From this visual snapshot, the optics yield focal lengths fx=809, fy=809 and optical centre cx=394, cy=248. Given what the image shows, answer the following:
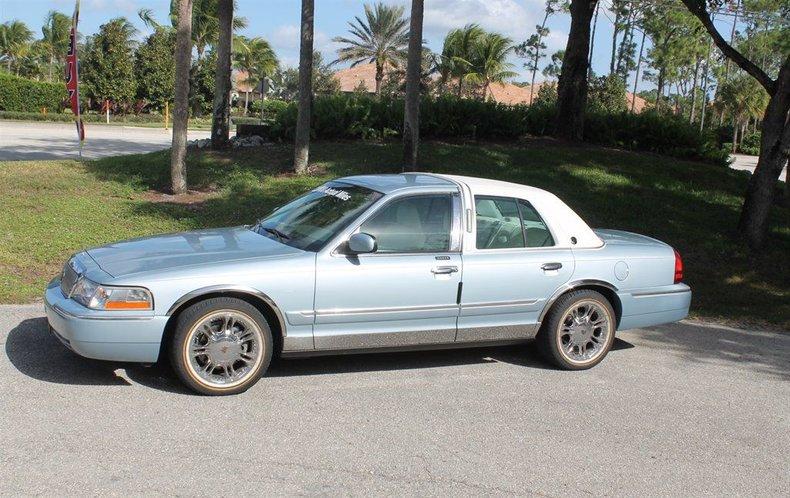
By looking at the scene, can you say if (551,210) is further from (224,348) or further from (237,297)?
(224,348)

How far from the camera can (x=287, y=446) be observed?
4.74 meters

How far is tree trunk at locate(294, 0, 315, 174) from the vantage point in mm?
14617

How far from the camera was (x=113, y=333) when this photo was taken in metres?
5.22

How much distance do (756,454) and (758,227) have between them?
26.0 ft

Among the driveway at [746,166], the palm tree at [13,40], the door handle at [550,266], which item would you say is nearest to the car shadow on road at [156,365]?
the door handle at [550,266]

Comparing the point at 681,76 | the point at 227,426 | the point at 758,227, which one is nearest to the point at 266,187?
the point at 758,227

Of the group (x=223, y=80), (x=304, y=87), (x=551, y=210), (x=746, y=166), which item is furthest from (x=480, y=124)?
(x=746, y=166)

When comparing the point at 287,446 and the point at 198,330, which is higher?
the point at 198,330

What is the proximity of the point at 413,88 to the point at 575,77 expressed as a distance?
5.38 metres

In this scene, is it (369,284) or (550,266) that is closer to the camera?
(369,284)

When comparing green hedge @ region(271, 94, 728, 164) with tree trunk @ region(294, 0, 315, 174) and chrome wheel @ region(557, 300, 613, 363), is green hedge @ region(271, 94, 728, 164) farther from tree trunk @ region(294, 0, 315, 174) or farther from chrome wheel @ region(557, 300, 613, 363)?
chrome wheel @ region(557, 300, 613, 363)

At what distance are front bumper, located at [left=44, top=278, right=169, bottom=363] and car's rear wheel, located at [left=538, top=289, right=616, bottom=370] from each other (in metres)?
3.05

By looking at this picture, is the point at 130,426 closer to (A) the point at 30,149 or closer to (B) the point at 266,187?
(B) the point at 266,187

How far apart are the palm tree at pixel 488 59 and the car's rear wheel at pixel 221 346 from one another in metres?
47.4
